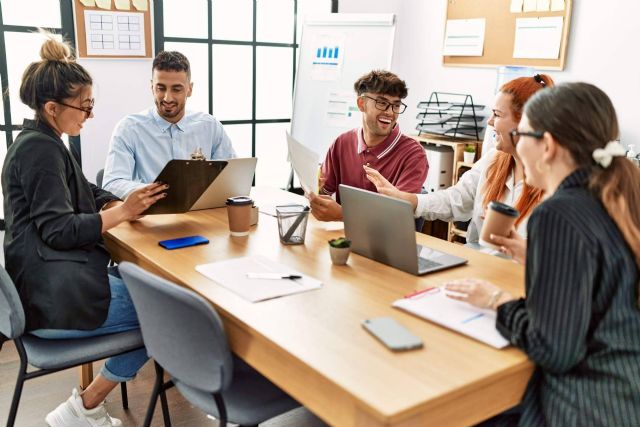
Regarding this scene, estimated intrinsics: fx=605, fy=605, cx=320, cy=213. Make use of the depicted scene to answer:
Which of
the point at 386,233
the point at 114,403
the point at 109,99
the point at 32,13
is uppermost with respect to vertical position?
the point at 32,13

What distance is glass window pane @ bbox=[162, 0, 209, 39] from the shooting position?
388 centimetres

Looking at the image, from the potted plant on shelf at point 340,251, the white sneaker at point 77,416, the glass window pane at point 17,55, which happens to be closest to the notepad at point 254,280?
the potted plant on shelf at point 340,251

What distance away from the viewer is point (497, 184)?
2219 millimetres

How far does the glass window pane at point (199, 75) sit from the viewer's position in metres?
4.11

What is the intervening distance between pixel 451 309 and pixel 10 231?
133 cm

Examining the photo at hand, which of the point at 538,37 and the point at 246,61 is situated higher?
the point at 538,37

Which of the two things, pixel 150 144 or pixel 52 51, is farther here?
pixel 150 144

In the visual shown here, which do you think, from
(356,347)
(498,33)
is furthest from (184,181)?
(498,33)

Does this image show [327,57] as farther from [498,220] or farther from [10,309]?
[10,309]

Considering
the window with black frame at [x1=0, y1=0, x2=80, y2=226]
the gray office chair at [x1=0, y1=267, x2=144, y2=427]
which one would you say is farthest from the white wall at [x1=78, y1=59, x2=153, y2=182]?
the gray office chair at [x1=0, y1=267, x2=144, y2=427]

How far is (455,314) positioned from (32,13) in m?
3.06

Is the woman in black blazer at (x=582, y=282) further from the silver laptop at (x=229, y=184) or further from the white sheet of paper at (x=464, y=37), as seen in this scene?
the white sheet of paper at (x=464, y=37)

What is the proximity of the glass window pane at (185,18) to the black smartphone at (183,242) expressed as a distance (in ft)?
7.73

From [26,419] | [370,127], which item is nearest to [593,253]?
[370,127]
